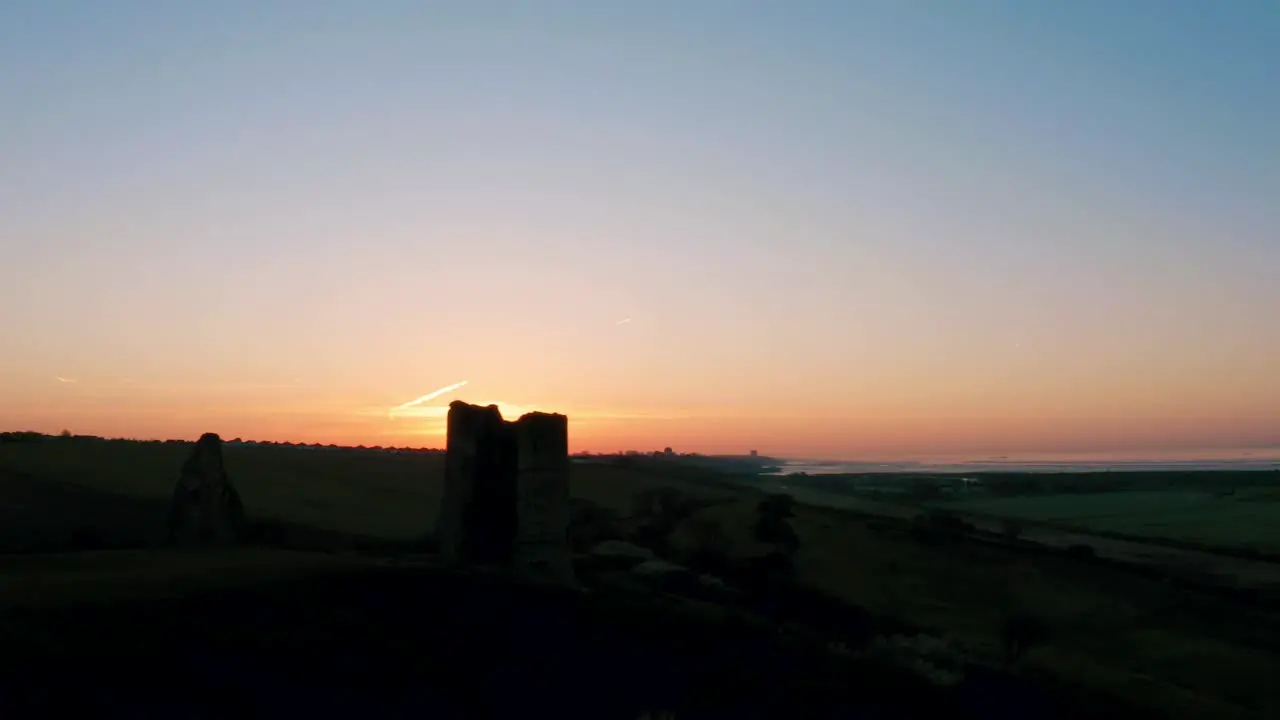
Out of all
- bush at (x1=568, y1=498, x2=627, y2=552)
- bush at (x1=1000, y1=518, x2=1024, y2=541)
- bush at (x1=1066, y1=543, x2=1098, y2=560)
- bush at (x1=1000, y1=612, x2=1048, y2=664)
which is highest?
bush at (x1=568, y1=498, x2=627, y2=552)

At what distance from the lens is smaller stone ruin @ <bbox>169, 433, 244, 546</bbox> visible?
22.9 metres

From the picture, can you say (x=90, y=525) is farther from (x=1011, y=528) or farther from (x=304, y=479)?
(x=1011, y=528)

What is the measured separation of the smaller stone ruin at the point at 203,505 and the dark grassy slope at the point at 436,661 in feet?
20.2

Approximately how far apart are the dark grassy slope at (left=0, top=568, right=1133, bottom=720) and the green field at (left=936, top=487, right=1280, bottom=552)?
55.2m

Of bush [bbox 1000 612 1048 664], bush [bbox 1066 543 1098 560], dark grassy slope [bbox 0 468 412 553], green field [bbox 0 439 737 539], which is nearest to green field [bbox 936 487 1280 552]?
bush [bbox 1066 543 1098 560]

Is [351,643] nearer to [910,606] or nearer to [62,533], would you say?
[62,533]

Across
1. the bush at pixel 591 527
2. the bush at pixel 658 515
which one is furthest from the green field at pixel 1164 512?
the bush at pixel 591 527

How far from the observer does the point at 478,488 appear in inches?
893

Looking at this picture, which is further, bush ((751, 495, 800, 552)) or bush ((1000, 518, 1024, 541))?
bush ((1000, 518, 1024, 541))

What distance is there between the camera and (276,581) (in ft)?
55.0

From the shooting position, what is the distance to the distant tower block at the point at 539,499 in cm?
2169

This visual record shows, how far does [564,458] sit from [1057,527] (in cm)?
6312

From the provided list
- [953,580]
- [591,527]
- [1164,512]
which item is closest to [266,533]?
[591,527]

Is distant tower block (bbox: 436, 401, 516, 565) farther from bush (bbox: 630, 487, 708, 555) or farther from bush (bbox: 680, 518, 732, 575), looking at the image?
bush (bbox: 630, 487, 708, 555)
